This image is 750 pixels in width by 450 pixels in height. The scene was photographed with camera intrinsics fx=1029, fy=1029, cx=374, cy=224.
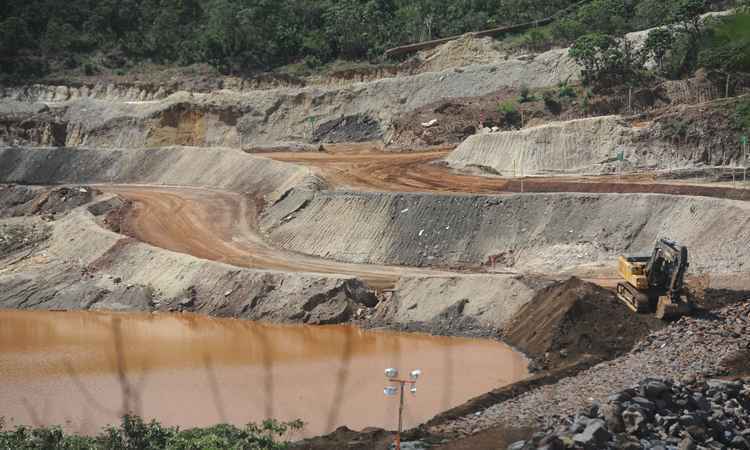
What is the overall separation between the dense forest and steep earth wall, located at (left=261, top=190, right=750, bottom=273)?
2845 cm

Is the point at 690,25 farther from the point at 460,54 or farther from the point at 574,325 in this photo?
the point at 574,325

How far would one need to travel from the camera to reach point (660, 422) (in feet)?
64.6

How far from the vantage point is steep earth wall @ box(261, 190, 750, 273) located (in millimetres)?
36094

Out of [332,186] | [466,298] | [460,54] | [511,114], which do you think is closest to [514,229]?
[466,298]

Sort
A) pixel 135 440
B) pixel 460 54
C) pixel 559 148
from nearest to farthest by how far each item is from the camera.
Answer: pixel 135 440, pixel 559 148, pixel 460 54

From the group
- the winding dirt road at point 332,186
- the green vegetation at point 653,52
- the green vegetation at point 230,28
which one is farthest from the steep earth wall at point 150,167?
the green vegetation at point 230,28

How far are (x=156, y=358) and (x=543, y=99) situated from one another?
31443 mm

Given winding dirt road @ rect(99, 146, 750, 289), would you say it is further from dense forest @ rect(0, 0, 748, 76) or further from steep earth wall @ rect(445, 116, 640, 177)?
dense forest @ rect(0, 0, 748, 76)

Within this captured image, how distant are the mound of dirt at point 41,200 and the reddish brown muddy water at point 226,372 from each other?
49.3ft

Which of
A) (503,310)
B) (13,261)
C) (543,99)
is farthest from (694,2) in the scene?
(13,261)

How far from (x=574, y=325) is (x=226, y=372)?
34.4 ft

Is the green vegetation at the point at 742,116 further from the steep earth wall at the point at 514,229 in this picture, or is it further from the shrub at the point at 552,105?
the shrub at the point at 552,105

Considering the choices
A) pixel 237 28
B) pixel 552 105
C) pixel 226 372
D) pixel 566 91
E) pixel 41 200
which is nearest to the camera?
pixel 226 372

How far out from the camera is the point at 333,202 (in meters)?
47.3
